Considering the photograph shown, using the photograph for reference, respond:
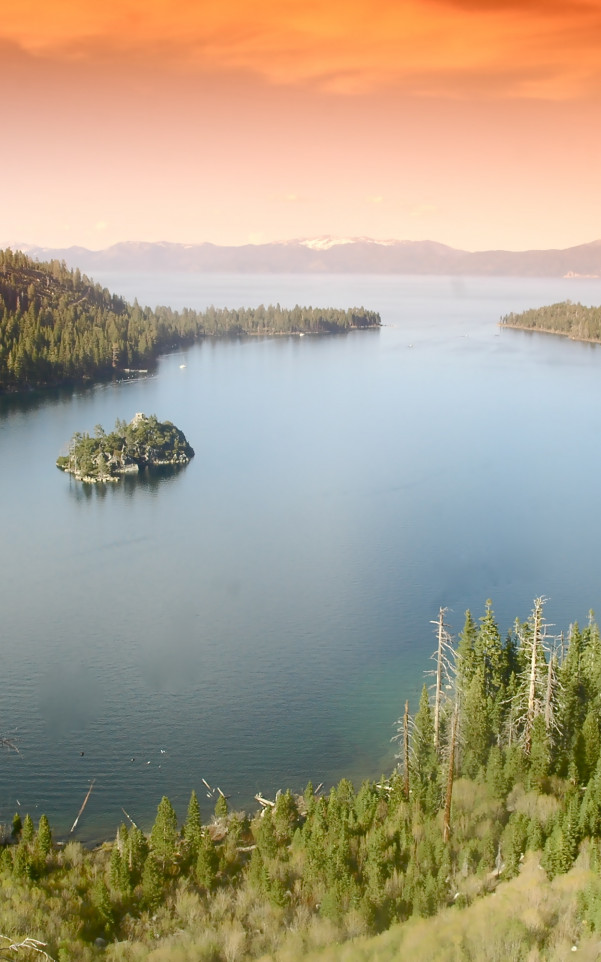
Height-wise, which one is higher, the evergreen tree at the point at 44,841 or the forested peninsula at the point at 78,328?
the forested peninsula at the point at 78,328

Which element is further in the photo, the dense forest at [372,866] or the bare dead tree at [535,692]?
the bare dead tree at [535,692]

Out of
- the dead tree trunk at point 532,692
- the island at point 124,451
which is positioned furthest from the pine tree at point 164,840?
the island at point 124,451

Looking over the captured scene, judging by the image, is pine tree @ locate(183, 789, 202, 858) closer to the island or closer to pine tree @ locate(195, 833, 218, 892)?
pine tree @ locate(195, 833, 218, 892)

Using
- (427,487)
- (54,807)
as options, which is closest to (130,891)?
(54,807)

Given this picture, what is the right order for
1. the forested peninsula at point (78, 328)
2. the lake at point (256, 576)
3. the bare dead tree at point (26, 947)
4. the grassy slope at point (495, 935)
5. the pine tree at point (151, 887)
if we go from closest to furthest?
the bare dead tree at point (26, 947) < the grassy slope at point (495, 935) < the pine tree at point (151, 887) < the lake at point (256, 576) < the forested peninsula at point (78, 328)

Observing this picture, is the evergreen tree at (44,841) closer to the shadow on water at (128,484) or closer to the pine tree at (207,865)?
the pine tree at (207,865)

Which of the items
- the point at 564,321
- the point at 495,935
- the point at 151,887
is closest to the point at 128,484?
the point at 151,887

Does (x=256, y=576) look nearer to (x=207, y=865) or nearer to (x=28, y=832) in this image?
(x=28, y=832)
